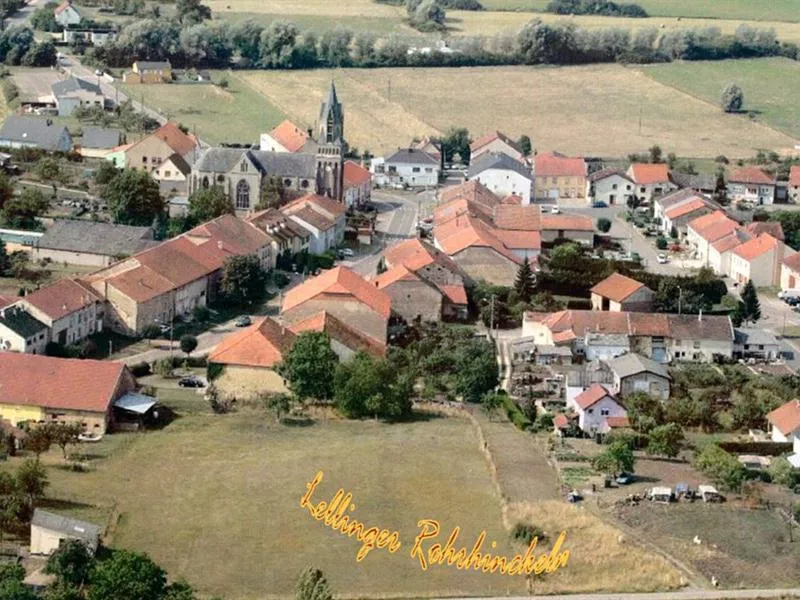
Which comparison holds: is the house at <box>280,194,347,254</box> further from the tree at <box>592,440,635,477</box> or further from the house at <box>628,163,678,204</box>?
the tree at <box>592,440,635,477</box>

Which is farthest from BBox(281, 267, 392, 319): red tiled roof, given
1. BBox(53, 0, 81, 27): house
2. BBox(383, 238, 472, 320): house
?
BBox(53, 0, 81, 27): house

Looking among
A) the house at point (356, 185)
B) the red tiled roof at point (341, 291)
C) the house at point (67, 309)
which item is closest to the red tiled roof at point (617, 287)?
the red tiled roof at point (341, 291)

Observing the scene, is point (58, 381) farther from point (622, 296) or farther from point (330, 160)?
point (330, 160)

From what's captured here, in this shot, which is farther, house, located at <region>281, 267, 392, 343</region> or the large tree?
the large tree

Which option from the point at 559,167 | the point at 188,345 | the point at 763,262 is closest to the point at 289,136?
the point at 559,167

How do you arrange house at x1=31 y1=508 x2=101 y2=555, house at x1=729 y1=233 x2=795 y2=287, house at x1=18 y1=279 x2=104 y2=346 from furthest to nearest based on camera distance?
house at x1=729 y1=233 x2=795 y2=287 → house at x1=18 y1=279 x2=104 y2=346 → house at x1=31 y1=508 x2=101 y2=555

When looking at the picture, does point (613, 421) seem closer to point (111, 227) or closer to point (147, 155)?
point (111, 227)

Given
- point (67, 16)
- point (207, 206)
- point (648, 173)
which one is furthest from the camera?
point (67, 16)
